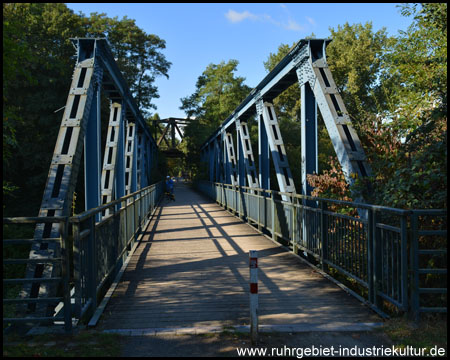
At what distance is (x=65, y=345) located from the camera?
3.94 m

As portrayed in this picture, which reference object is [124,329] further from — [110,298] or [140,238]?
[140,238]

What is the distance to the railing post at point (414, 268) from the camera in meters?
4.17

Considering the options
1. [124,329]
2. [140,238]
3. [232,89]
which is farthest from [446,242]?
[232,89]

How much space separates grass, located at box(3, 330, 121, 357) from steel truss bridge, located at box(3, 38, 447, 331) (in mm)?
158

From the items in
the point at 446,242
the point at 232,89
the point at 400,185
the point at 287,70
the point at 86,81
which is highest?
the point at 232,89

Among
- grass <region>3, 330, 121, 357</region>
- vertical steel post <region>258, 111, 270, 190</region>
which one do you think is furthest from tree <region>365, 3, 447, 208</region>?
vertical steel post <region>258, 111, 270, 190</region>

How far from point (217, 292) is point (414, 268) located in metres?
2.63

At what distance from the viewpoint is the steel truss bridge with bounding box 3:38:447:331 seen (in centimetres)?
423

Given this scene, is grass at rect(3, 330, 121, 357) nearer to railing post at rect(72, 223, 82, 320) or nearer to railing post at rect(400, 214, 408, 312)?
railing post at rect(72, 223, 82, 320)

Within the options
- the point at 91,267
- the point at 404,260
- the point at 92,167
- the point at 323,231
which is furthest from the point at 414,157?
the point at 92,167

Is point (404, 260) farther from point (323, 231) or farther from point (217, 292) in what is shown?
point (217, 292)

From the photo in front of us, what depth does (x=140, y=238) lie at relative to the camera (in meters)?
10.9

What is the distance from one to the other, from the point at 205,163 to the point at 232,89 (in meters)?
8.96

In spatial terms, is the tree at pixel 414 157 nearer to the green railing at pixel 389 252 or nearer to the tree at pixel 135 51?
the green railing at pixel 389 252
